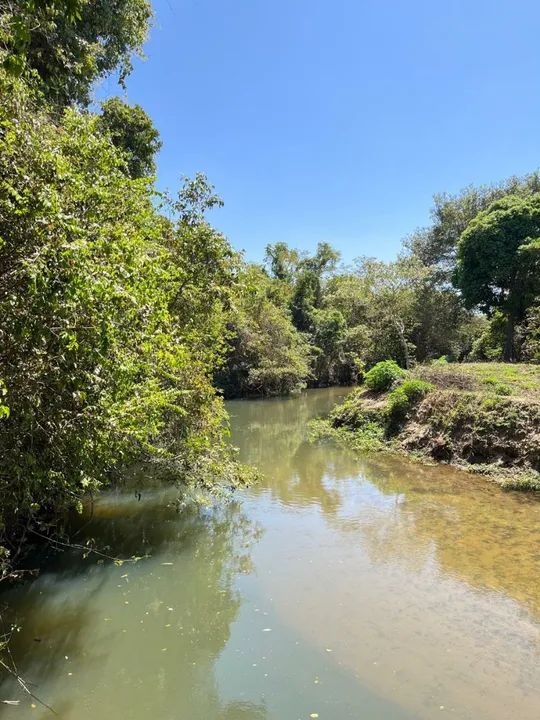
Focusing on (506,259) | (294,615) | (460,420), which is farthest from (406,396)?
(506,259)

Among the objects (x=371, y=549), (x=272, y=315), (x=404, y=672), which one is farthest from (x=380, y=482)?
(x=272, y=315)

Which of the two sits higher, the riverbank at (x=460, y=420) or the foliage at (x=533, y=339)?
the foliage at (x=533, y=339)

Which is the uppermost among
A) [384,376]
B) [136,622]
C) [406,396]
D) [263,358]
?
[263,358]

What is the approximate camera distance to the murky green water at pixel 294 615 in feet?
16.2

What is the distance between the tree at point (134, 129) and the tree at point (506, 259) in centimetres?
1796

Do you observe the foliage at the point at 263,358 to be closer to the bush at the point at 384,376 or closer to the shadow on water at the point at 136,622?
the bush at the point at 384,376

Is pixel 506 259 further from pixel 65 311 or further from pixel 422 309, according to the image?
pixel 65 311

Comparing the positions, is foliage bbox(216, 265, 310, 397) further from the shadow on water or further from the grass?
the shadow on water

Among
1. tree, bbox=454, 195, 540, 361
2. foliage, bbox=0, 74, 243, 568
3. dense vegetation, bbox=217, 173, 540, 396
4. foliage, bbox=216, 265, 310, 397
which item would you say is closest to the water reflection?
foliage, bbox=0, 74, 243, 568

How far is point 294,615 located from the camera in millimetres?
6453

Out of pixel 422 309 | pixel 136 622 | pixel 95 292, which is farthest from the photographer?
pixel 422 309

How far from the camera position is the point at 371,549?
8562 mm

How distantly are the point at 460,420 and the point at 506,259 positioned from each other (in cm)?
1663

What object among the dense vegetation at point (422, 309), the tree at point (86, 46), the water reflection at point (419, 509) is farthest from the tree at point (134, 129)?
the water reflection at point (419, 509)
